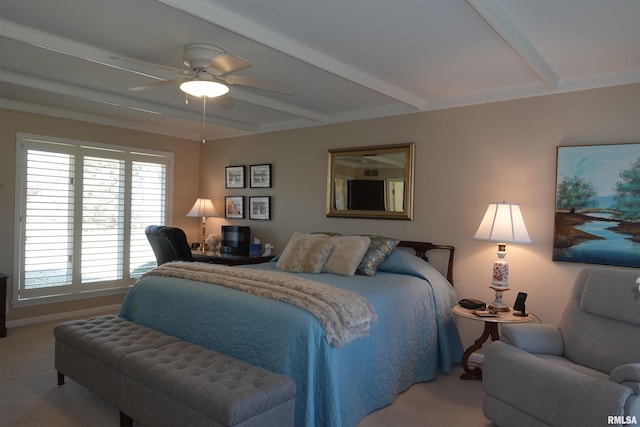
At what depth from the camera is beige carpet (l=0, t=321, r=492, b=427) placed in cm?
275

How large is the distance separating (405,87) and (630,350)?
2506 mm

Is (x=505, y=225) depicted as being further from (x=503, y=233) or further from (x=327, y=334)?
(x=327, y=334)

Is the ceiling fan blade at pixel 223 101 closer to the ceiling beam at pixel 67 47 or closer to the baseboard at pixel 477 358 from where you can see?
the ceiling beam at pixel 67 47

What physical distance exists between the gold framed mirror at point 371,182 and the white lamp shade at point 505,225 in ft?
3.08

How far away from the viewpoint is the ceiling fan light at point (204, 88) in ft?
9.07

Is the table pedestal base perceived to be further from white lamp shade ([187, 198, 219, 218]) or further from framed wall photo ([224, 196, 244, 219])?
white lamp shade ([187, 198, 219, 218])

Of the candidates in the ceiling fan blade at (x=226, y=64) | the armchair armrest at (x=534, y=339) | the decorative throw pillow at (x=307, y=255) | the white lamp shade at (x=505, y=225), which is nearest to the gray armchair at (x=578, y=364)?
the armchair armrest at (x=534, y=339)

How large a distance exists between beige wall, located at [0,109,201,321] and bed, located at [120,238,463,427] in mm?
2072

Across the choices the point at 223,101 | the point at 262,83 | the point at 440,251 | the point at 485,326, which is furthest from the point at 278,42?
the point at 485,326

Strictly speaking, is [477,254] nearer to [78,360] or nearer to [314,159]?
[314,159]

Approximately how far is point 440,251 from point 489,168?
87 cm

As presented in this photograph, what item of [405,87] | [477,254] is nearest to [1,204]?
[405,87]

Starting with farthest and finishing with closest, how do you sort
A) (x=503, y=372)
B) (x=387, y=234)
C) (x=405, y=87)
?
(x=387, y=234) → (x=405, y=87) → (x=503, y=372)

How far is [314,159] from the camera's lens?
5074 millimetres
